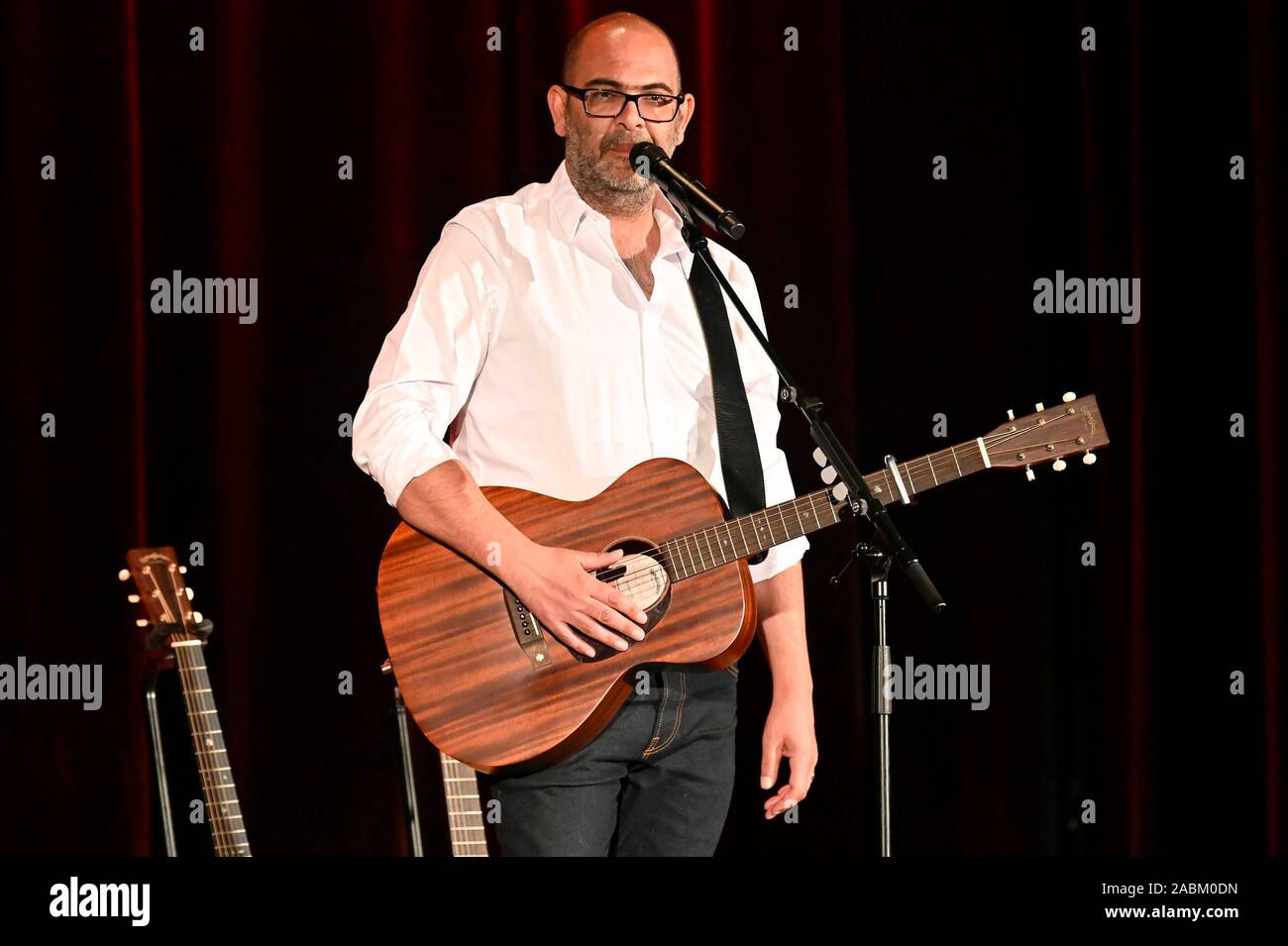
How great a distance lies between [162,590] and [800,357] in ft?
→ 5.31

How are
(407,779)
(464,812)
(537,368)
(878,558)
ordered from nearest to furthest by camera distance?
1. (878,558)
2. (537,368)
3. (464,812)
4. (407,779)

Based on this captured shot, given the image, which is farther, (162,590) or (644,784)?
(162,590)

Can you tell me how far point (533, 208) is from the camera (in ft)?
7.49

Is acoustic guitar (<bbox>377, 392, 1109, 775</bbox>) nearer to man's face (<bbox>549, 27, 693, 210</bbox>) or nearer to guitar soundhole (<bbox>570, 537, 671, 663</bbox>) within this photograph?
guitar soundhole (<bbox>570, 537, 671, 663</bbox>)

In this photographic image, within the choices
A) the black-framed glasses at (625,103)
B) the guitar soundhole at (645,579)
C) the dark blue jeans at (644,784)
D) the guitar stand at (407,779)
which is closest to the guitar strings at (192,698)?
the guitar stand at (407,779)

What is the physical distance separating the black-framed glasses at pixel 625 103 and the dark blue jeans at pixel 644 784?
95cm

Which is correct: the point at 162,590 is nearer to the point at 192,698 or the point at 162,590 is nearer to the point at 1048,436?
the point at 192,698

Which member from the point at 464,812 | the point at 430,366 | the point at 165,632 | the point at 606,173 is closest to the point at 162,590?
the point at 165,632

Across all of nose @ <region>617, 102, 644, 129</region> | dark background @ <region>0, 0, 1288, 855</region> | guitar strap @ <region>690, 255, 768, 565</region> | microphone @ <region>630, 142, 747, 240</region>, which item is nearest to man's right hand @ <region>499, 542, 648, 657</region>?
guitar strap @ <region>690, 255, 768, 565</region>

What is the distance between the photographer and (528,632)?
2.13m

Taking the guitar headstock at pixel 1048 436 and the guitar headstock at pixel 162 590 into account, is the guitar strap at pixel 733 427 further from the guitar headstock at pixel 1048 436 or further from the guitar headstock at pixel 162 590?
the guitar headstock at pixel 162 590

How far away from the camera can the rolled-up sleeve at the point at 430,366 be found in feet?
6.79
